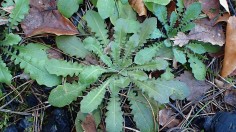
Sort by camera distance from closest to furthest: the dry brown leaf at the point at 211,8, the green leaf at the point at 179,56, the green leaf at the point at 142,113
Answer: the green leaf at the point at 142,113 → the green leaf at the point at 179,56 → the dry brown leaf at the point at 211,8

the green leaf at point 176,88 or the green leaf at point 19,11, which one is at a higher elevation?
the green leaf at point 19,11

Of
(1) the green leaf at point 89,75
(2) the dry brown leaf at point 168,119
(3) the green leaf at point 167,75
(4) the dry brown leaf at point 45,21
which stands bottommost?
(2) the dry brown leaf at point 168,119

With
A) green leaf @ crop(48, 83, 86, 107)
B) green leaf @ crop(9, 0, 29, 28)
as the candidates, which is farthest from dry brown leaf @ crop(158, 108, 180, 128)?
green leaf @ crop(9, 0, 29, 28)

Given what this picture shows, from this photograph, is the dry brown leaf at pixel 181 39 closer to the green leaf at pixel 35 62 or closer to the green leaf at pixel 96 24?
the green leaf at pixel 96 24

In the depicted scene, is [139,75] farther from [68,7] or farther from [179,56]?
[68,7]

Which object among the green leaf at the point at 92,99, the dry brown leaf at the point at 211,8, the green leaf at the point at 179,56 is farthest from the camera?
the dry brown leaf at the point at 211,8

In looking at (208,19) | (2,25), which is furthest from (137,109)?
(2,25)

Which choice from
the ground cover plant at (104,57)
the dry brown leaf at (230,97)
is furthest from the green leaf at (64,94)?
the dry brown leaf at (230,97)
